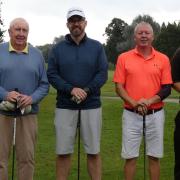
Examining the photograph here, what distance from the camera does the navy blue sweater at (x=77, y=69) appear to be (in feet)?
22.4

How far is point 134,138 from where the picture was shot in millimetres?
6945

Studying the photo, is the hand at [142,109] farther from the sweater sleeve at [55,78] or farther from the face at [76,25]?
the face at [76,25]

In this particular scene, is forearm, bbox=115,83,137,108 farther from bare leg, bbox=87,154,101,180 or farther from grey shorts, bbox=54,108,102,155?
bare leg, bbox=87,154,101,180

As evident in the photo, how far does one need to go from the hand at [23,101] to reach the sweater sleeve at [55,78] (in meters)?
0.51

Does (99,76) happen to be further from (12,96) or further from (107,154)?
(107,154)

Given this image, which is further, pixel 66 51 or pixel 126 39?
pixel 126 39

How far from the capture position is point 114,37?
101 meters

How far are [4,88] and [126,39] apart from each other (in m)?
86.3

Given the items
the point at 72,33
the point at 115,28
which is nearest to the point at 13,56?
the point at 72,33

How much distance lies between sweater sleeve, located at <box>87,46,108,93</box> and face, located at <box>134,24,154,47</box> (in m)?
0.58

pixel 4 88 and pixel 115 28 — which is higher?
pixel 115 28

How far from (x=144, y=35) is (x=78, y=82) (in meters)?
1.18

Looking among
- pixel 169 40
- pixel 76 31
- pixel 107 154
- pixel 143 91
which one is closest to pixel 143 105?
pixel 143 91

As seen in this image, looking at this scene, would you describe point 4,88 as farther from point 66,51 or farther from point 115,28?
point 115,28
